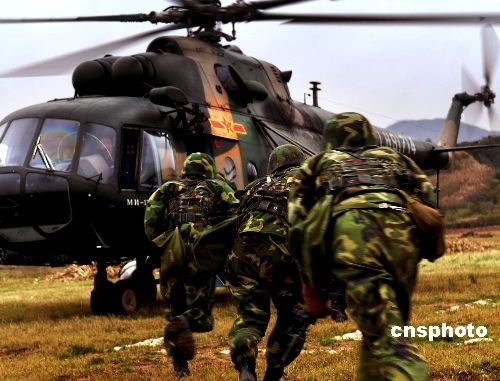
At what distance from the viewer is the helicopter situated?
10.0 m

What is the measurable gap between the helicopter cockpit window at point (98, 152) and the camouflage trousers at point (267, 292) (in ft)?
15.4

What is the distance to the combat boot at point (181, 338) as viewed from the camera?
6.27 meters

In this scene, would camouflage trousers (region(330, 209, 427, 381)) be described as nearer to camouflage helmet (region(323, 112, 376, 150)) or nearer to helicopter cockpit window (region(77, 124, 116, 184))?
camouflage helmet (region(323, 112, 376, 150))

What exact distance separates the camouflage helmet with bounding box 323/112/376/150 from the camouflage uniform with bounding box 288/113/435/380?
0.10 m

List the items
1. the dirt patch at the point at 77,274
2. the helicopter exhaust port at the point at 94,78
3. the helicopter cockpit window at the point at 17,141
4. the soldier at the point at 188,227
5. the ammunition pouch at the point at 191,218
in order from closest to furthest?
the soldier at the point at 188,227 → the ammunition pouch at the point at 191,218 → the helicopter cockpit window at the point at 17,141 → the helicopter exhaust port at the point at 94,78 → the dirt patch at the point at 77,274

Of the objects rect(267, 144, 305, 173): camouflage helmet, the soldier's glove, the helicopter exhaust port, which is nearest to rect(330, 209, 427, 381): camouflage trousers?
the soldier's glove

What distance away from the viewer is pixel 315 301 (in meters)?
4.68

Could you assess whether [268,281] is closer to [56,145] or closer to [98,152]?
[98,152]

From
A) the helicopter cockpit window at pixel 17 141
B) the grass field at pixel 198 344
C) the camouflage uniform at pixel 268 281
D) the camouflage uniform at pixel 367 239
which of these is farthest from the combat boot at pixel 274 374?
the helicopter cockpit window at pixel 17 141

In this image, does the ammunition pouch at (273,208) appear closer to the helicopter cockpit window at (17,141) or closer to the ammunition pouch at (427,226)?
the ammunition pouch at (427,226)

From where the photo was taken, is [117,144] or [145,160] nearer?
[117,144]

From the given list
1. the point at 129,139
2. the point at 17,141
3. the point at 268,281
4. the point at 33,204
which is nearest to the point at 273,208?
the point at 268,281

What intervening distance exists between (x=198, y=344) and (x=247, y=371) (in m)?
2.75

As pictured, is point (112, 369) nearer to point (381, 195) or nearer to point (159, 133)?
point (381, 195)
